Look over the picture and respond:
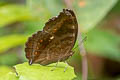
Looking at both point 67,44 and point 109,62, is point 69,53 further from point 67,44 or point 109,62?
point 109,62

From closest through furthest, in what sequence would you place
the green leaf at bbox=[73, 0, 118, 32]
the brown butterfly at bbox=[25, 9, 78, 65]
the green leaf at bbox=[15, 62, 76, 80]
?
1. the green leaf at bbox=[15, 62, 76, 80]
2. the brown butterfly at bbox=[25, 9, 78, 65]
3. the green leaf at bbox=[73, 0, 118, 32]

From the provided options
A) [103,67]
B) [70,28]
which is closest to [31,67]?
[70,28]

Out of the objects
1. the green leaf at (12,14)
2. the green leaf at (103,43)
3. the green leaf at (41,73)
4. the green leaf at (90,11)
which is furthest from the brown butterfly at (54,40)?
the green leaf at (103,43)

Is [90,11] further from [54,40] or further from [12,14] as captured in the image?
[54,40]

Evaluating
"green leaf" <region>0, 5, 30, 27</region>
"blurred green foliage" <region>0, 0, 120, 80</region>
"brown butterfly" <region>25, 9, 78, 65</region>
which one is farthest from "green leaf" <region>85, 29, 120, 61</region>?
"brown butterfly" <region>25, 9, 78, 65</region>

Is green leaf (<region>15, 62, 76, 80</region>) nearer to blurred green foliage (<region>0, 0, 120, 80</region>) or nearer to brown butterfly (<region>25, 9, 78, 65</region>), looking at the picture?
brown butterfly (<region>25, 9, 78, 65</region>)

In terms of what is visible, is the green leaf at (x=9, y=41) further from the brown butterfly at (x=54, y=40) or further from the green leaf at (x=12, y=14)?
the brown butterfly at (x=54, y=40)

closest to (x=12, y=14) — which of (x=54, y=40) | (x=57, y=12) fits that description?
(x=57, y=12)
